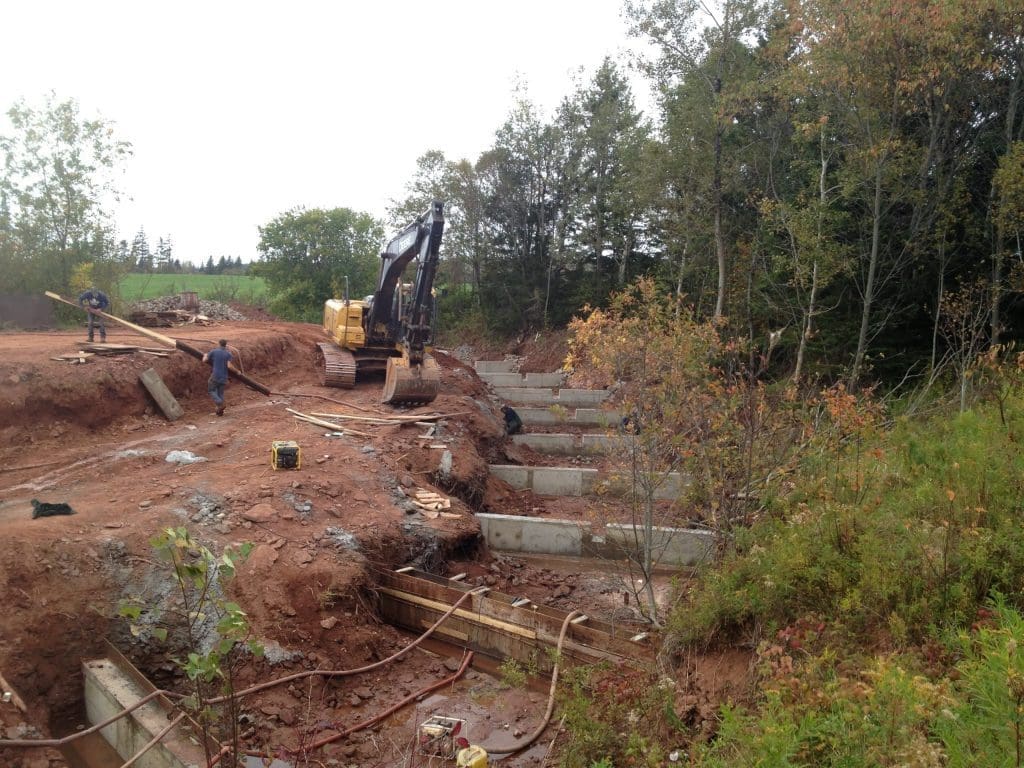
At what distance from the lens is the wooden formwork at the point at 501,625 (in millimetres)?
6984

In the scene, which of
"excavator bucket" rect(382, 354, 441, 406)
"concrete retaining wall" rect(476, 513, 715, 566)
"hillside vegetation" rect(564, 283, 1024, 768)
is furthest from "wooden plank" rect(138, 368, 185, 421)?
"hillside vegetation" rect(564, 283, 1024, 768)

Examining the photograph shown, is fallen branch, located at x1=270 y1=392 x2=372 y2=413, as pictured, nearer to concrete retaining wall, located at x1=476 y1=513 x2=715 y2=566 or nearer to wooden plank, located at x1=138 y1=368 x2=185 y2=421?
wooden plank, located at x1=138 y1=368 x2=185 y2=421

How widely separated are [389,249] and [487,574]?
8781 mm

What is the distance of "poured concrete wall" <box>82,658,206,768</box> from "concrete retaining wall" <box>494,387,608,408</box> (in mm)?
15956

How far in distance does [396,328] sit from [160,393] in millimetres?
5492

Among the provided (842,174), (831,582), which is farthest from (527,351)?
(831,582)

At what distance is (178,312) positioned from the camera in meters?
25.9

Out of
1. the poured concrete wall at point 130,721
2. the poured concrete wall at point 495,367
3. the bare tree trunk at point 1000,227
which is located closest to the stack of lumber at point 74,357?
the poured concrete wall at point 130,721

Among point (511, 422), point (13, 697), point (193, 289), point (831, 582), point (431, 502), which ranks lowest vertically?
point (13, 697)

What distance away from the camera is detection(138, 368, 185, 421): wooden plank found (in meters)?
13.6

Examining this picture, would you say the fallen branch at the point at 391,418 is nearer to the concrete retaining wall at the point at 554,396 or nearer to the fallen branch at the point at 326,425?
the fallen branch at the point at 326,425

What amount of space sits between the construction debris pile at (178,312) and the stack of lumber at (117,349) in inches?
334

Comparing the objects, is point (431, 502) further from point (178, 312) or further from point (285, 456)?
point (178, 312)

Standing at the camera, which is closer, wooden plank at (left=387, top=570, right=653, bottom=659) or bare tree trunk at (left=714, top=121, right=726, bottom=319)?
wooden plank at (left=387, top=570, right=653, bottom=659)
